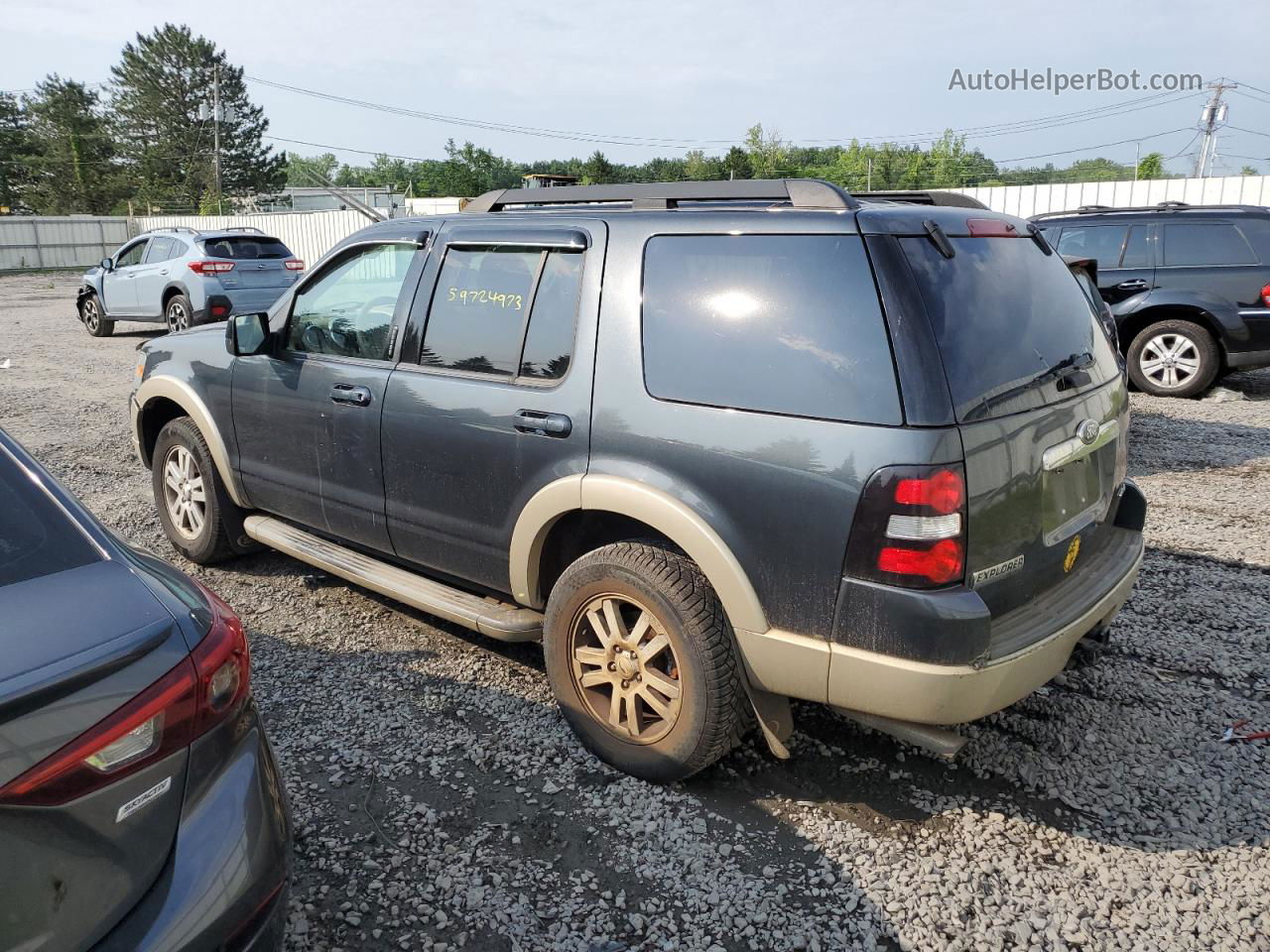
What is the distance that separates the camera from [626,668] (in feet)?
10.5

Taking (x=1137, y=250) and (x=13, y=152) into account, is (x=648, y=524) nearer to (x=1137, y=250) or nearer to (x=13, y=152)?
(x=1137, y=250)

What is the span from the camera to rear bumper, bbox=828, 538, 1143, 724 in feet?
8.43

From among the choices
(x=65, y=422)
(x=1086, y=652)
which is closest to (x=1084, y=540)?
(x=1086, y=652)

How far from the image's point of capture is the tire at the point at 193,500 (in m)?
4.89

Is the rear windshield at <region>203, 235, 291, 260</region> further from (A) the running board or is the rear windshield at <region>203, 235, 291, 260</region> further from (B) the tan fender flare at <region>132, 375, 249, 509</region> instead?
(A) the running board

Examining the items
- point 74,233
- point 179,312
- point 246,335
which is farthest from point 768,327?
point 74,233

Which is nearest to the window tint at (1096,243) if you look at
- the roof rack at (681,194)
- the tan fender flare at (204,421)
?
the roof rack at (681,194)

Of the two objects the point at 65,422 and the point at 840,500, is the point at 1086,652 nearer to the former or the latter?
the point at 840,500

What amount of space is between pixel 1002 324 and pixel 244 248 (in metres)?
14.1

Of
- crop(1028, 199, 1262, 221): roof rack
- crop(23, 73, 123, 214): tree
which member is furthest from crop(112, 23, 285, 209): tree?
crop(1028, 199, 1262, 221): roof rack

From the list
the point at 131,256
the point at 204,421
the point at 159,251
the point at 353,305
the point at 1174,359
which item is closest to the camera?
the point at 353,305

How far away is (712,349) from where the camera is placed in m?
2.94

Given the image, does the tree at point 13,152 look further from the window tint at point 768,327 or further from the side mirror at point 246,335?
the window tint at point 768,327

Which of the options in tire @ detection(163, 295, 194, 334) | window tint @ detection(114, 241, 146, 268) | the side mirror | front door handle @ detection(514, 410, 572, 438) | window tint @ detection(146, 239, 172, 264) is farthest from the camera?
window tint @ detection(114, 241, 146, 268)
